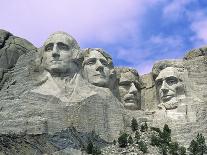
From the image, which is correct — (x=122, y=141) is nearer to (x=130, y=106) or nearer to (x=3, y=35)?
(x=130, y=106)

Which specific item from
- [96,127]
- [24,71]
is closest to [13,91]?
[24,71]

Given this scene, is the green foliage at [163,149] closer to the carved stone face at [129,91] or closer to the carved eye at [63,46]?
the carved stone face at [129,91]

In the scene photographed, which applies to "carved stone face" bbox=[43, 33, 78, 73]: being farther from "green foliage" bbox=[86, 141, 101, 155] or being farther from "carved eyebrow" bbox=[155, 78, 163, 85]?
"green foliage" bbox=[86, 141, 101, 155]

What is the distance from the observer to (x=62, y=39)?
99.0 ft

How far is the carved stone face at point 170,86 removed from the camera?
102 ft

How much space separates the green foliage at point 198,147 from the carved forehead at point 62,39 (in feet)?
15.7

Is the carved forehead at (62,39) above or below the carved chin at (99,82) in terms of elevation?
above

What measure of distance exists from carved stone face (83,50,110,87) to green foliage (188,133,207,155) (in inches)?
152

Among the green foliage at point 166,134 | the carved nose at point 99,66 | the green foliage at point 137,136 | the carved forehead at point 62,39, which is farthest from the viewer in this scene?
the carved nose at point 99,66

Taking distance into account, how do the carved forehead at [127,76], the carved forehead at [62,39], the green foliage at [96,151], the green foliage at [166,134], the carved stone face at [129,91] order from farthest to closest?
the carved forehead at [127,76] → the carved stone face at [129,91] → the carved forehead at [62,39] → the green foliage at [166,134] → the green foliage at [96,151]

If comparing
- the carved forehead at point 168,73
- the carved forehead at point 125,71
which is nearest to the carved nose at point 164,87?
the carved forehead at point 168,73

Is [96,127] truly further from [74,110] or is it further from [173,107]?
[173,107]

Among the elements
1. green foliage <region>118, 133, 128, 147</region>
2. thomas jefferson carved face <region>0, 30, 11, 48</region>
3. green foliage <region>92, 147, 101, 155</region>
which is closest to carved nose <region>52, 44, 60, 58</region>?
thomas jefferson carved face <region>0, 30, 11, 48</region>

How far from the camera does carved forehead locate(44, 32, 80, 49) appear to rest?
98.9ft
